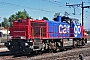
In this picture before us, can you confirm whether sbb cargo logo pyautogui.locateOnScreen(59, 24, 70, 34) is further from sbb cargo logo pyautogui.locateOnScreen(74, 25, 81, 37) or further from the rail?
sbb cargo logo pyautogui.locateOnScreen(74, 25, 81, 37)

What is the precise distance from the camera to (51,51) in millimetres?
22281

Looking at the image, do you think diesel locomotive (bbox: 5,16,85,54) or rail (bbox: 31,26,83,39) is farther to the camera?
rail (bbox: 31,26,83,39)

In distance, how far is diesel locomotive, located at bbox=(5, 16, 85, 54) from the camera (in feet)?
62.5

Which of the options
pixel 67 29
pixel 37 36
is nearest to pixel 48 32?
pixel 37 36

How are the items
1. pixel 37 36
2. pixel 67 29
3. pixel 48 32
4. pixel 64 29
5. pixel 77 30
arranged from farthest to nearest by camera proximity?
1. pixel 77 30
2. pixel 67 29
3. pixel 64 29
4. pixel 48 32
5. pixel 37 36

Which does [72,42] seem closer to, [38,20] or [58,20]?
[58,20]

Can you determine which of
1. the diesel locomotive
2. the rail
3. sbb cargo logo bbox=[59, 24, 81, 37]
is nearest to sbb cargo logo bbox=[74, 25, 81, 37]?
sbb cargo logo bbox=[59, 24, 81, 37]

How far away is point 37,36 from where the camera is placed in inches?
800

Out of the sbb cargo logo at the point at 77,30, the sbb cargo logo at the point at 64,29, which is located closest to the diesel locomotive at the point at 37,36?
the sbb cargo logo at the point at 64,29

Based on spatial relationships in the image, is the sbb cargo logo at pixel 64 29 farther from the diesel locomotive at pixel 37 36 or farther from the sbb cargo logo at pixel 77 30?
the sbb cargo logo at pixel 77 30

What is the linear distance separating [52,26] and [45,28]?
1.30 m

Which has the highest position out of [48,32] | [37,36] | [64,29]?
[64,29]

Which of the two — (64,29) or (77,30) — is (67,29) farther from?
(77,30)

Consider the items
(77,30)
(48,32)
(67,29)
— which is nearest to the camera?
(48,32)
